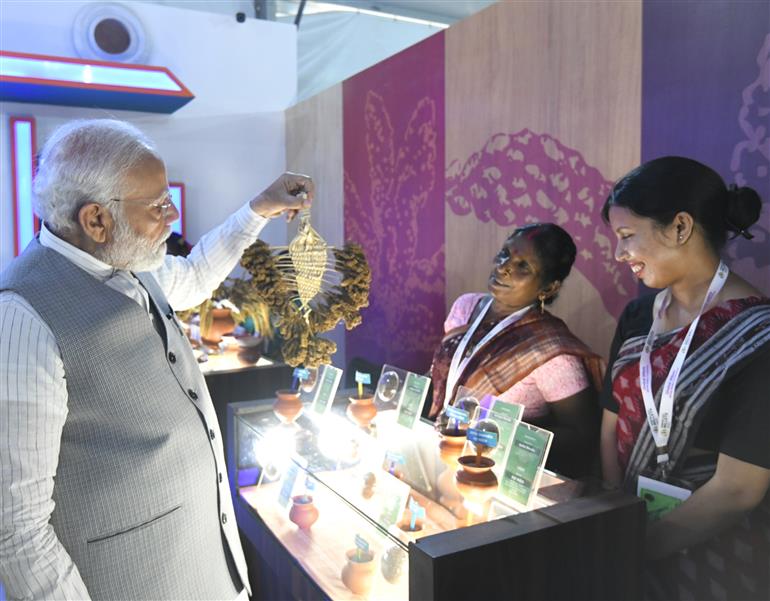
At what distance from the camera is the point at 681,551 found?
1.58 metres

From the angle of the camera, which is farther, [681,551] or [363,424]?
[363,424]

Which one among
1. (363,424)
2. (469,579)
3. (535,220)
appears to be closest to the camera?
(469,579)

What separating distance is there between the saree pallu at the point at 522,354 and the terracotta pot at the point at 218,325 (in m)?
1.83

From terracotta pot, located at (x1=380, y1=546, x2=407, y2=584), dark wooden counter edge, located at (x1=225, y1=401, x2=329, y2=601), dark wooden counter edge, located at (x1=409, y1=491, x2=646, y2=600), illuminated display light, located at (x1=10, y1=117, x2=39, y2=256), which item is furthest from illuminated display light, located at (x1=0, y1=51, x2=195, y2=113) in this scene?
dark wooden counter edge, located at (x1=409, y1=491, x2=646, y2=600)

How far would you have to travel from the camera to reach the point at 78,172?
1.32m

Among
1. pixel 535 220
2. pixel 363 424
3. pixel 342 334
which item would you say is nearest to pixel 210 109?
pixel 342 334

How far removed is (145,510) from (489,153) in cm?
248

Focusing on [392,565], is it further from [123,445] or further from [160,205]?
[160,205]

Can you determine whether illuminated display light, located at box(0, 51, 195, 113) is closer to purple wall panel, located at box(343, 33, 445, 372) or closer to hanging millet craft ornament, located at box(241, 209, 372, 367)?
purple wall panel, located at box(343, 33, 445, 372)

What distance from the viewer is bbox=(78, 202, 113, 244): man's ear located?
1320 mm

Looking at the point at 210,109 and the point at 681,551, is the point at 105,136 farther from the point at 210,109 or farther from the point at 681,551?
the point at 210,109

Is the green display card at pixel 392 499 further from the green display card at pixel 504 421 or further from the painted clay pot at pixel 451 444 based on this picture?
the green display card at pixel 504 421

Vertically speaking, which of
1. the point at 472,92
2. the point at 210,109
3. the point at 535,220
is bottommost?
the point at 535,220

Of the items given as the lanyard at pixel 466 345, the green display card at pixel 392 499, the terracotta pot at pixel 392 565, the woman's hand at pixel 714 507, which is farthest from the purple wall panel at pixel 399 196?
the woman's hand at pixel 714 507
